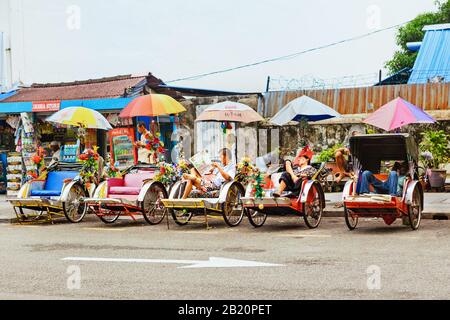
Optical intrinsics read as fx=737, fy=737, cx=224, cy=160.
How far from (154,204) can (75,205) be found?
1929 millimetres

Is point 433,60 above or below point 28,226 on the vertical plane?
above

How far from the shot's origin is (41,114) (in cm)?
2716

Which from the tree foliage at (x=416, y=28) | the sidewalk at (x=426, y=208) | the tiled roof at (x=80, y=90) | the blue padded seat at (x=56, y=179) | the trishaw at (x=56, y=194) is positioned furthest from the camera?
the tree foliage at (x=416, y=28)

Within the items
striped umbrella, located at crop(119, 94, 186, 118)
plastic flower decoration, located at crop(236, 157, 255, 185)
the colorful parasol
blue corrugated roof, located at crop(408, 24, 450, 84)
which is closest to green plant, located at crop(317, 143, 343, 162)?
the colorful parasol

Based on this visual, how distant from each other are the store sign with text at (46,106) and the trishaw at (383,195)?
1515 cm

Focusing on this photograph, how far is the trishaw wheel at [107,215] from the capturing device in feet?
49.2

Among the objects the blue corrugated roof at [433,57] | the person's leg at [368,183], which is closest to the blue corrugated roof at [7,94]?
the blue corrugated roof at [433,57]

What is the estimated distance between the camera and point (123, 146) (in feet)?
84.2

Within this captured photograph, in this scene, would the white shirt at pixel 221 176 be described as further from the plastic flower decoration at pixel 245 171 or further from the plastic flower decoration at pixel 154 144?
the plastic flower decoration at pixel 154 144

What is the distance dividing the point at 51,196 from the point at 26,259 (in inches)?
217

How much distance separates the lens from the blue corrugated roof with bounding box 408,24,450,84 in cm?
2698

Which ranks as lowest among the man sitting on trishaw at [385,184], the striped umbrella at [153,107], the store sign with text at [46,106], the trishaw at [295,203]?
the trishaw at [295,203]
